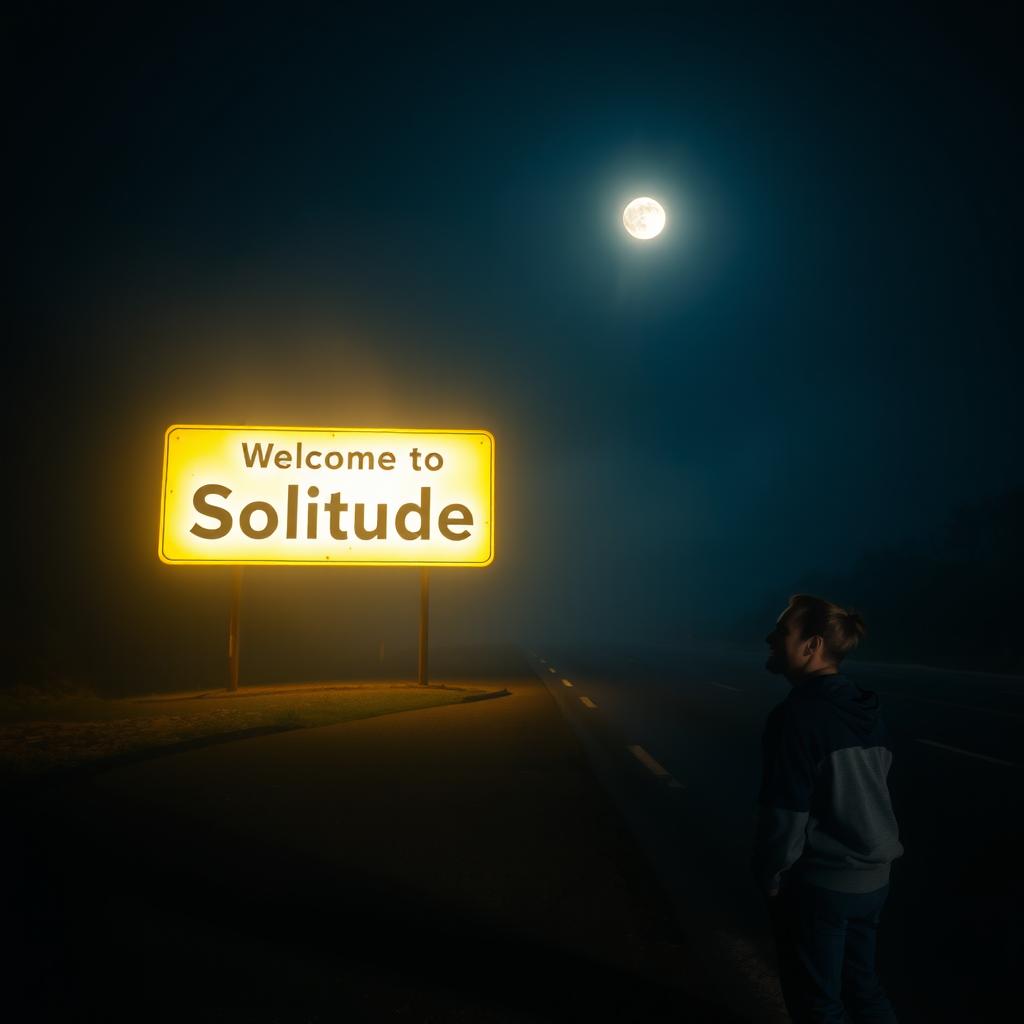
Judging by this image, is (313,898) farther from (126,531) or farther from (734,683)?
(126,531)

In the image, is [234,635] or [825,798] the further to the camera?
[234,635]

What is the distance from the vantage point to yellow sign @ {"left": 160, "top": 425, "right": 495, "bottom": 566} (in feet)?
59.2

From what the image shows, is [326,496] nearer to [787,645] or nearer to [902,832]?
[902,832]

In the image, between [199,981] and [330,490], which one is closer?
[199,981]

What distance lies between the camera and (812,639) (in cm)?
268

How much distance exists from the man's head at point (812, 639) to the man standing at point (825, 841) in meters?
0.10

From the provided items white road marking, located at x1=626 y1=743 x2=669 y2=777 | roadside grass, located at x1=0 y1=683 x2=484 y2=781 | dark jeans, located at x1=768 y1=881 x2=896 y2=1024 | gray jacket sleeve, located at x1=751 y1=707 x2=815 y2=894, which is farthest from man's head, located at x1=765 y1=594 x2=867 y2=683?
roadside grass, located at x1=0 y1=683 x2=484 y2=781

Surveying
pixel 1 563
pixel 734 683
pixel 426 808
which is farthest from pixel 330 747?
pixel 1 563

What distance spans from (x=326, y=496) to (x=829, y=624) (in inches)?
661

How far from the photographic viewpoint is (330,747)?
9.95m

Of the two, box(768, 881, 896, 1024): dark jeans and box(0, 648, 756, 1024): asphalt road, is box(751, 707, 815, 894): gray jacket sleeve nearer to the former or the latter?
box(768, 881, 896, 1024): dark jeans

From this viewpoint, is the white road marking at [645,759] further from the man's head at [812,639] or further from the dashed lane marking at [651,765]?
the man's head at [812,639]

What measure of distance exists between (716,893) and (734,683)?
16730mm

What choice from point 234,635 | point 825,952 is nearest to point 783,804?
point 825,952
